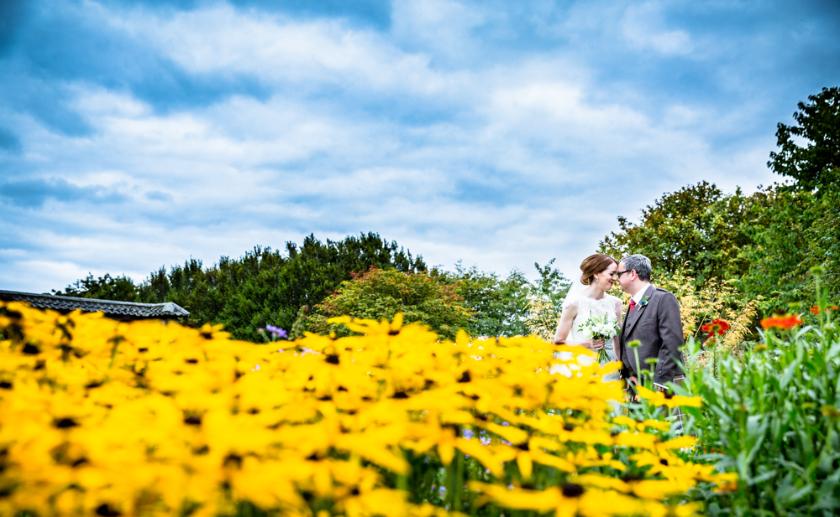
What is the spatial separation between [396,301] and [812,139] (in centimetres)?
1843

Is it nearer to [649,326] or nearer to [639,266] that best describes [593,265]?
[639,266]

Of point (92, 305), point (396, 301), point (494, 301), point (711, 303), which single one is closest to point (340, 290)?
point (396, 301)

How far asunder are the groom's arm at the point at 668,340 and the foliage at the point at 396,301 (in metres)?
14.1

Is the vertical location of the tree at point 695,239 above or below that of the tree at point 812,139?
below

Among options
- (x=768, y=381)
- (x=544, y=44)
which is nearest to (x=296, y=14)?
(x=544, y=44)

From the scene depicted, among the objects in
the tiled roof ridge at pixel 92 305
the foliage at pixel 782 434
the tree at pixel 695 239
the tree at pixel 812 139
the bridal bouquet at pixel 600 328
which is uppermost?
the tree at pixel 812 139

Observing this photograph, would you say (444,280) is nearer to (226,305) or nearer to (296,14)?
(226,305)

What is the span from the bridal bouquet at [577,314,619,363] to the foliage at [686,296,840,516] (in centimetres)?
218

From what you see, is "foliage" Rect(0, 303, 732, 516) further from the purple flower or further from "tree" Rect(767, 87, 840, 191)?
"tree" Rect(767, 87, 840, 191)

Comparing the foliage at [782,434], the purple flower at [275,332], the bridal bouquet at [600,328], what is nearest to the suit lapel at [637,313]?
the bridal bouquet at [600,328]

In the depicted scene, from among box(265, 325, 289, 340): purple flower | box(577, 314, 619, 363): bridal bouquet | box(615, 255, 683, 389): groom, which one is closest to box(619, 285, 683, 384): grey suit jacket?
box(615, 255, 683, 389): groom

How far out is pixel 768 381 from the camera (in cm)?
186

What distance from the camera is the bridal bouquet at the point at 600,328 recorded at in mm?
4176

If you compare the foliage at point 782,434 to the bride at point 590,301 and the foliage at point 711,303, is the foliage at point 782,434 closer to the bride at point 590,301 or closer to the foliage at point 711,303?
the bride at point 590,301
